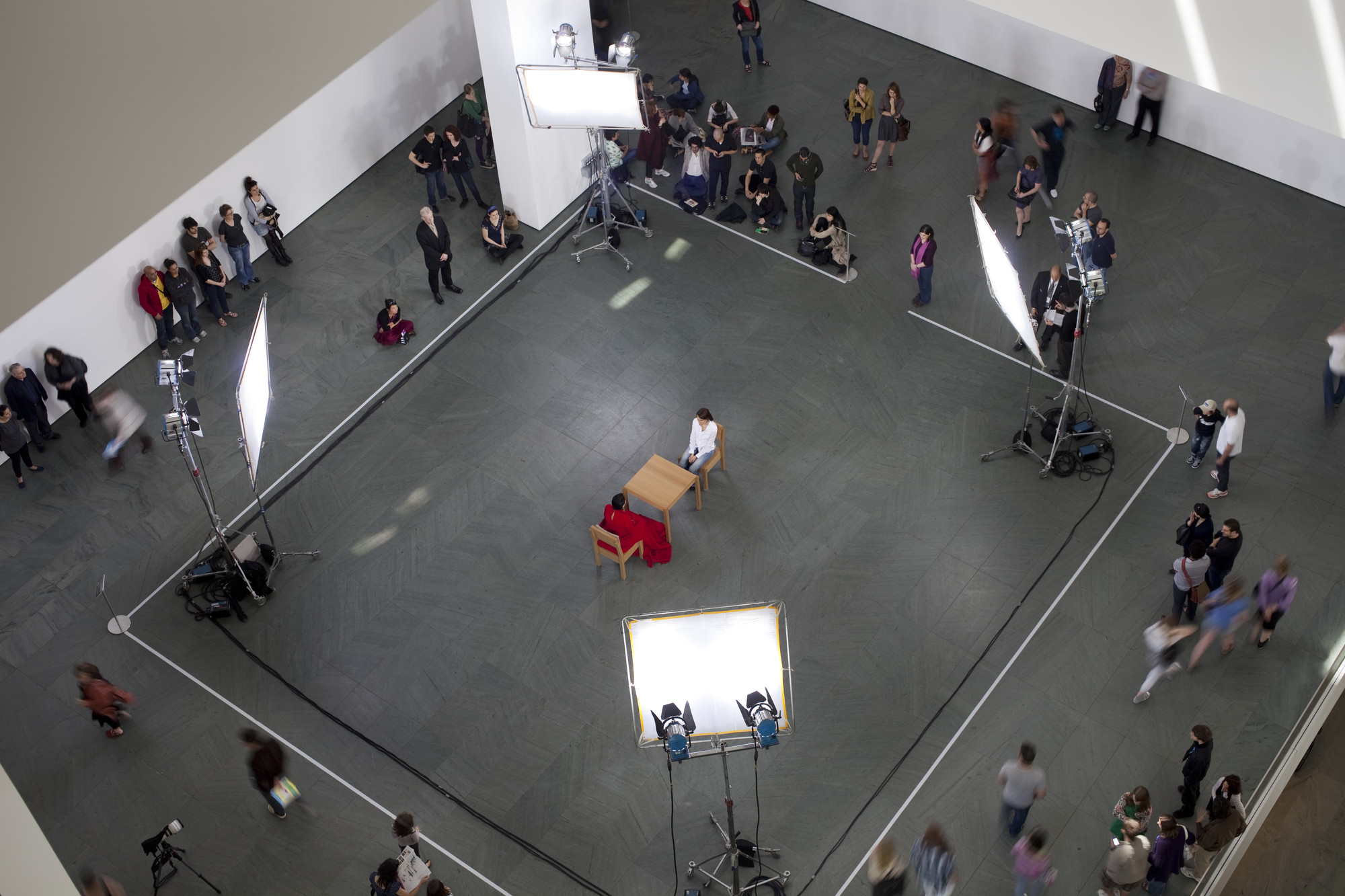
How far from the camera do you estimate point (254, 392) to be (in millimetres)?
10461

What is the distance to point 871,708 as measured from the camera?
11016mm

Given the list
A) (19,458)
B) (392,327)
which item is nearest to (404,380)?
(392,327)

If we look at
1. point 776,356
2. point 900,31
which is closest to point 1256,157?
point 900,31

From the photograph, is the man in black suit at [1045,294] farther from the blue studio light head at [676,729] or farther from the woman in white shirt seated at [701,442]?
the blue studio light head at [676,729]

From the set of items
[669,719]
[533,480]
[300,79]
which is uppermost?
[300,79]

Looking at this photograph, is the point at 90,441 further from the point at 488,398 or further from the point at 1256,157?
the point at 1256,157

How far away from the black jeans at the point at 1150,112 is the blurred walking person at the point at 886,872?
10503 mm

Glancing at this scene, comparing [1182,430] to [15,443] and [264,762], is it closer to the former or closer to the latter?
[264,762]

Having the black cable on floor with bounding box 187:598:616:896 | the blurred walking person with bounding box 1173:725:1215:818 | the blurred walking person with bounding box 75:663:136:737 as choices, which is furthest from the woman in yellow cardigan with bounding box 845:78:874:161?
the blurred walking person with bounding box 75:663:136:737

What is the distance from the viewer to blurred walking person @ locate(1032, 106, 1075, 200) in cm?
1472

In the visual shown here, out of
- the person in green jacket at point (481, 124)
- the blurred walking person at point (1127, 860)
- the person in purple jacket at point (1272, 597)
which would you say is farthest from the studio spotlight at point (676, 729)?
the person in green jacket at point (481, 124)

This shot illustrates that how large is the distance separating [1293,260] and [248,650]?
12.2m

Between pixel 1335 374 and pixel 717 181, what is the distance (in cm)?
725

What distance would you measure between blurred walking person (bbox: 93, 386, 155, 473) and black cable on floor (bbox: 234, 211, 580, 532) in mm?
1732
